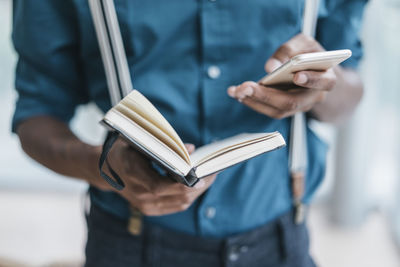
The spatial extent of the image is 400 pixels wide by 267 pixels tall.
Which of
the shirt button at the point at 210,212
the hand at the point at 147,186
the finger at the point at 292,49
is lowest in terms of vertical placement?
the shirt button at the point at 210,212

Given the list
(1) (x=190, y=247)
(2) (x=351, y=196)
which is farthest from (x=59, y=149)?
(2) (x=351, y=196)

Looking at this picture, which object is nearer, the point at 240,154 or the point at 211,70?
the point at 240,154

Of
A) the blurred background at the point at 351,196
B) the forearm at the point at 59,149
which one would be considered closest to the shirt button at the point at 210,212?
the forearm at the point at 59,149

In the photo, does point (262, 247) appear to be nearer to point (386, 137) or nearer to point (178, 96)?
point (178, 96)

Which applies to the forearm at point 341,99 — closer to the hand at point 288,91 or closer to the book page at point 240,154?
Answer: the hand at point 288,91

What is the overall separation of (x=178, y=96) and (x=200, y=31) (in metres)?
0.11

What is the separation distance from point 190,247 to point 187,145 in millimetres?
258

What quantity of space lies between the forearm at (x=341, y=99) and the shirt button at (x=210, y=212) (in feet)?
0.86

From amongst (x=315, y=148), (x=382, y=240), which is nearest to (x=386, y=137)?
(x=382, y=240)

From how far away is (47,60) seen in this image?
0.78 m

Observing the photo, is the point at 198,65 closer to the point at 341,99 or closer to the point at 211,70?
the point at 211,70

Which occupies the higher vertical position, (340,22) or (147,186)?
(340,22)

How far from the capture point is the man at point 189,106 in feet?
2.27

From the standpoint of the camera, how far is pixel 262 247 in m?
0.78
